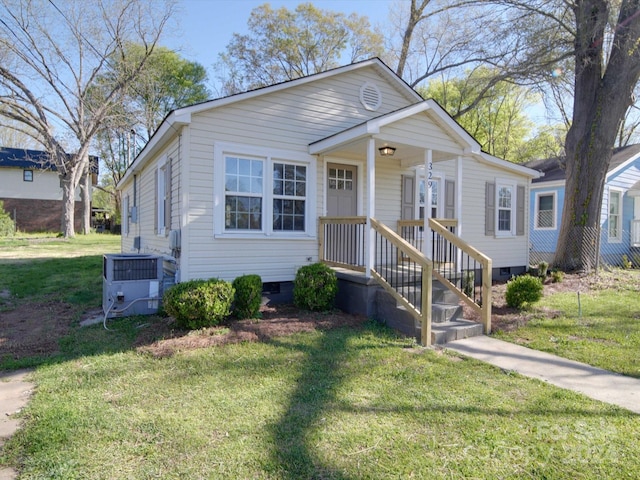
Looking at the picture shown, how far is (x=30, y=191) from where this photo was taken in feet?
92.8

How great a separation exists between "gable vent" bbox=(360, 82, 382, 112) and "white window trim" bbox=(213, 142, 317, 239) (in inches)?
73.4

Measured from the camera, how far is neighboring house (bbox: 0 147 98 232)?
2747 centimetres

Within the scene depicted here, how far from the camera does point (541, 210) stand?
1546 centimetres

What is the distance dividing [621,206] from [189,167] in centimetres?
1636

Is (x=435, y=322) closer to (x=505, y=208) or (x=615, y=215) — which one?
(x=505, y=208)

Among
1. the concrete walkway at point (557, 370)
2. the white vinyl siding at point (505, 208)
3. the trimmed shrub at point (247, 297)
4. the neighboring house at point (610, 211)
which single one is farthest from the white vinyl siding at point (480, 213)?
the trimmed shrub at point (247, 297)

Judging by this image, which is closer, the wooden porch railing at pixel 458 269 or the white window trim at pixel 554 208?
the wooden porch railing at pixel 458 269

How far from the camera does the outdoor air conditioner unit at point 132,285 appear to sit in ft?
20.4

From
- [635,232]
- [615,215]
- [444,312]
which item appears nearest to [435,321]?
[444,312]

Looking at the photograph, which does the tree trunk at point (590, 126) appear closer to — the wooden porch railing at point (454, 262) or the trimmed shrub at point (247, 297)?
the wooden porch railing at point (454, 262)

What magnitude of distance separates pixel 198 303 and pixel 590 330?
220 inches

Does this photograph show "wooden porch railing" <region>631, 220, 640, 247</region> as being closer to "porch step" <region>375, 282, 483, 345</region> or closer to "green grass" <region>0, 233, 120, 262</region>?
"porch step" <region>375, 282, 483, 345</region>

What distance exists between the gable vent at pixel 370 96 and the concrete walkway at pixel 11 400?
7.09 m

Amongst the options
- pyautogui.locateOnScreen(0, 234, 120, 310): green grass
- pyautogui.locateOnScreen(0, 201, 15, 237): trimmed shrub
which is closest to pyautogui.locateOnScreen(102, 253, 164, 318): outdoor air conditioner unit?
pyautogui.locateOnScreen(0, 234, 120, 310): green grass
